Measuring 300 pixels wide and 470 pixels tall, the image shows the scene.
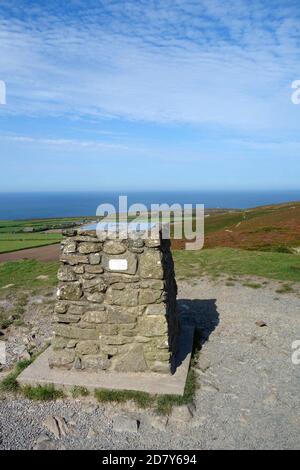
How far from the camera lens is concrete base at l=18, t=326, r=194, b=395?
23.4 feet

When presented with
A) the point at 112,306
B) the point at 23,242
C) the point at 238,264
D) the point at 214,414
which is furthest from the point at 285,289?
the point at 23,242

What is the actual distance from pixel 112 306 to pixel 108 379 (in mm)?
1403

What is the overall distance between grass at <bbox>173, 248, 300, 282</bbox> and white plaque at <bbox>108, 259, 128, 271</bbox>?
9.36 meters

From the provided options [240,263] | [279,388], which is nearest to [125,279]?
[279,388]

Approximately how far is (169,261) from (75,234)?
2.23 metres

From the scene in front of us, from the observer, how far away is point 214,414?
656 cm

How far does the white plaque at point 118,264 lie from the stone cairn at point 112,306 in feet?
0.05

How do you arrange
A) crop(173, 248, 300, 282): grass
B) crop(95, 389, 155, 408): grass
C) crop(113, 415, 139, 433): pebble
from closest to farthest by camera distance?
crop(113, 415, 139, 433): pebble
crop(95, 389, 155, 408): grass
crop(173, 248, 300, 282): grass

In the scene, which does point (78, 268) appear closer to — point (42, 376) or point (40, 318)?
point (42, 376)

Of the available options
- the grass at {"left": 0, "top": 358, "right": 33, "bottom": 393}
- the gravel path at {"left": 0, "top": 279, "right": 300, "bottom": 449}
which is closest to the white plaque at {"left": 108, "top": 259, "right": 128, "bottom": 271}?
the gravel path at {"left": 0, "top": 279, "right": 300, "bottom": 449}

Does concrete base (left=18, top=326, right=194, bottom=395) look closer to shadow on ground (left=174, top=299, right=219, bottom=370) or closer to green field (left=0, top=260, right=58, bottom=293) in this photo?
shadow on ground (left=174, top=299, right=219, bottom=370)

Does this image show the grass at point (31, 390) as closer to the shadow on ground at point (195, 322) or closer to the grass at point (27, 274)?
the shadow on ground at point (195, 322)

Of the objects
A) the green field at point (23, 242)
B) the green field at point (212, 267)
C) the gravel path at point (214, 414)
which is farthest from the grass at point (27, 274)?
the green field at point (23, 242)
